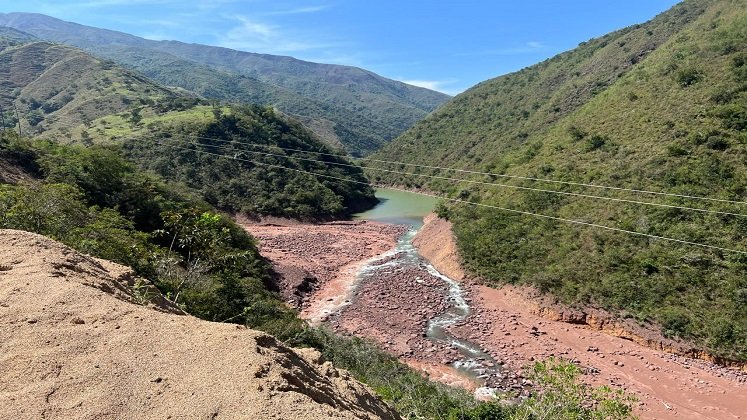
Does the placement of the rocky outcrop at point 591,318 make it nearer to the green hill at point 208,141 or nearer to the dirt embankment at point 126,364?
the dirt embankment at point 126,364

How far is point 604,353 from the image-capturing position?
18641 millimetres

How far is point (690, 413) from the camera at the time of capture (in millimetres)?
14672

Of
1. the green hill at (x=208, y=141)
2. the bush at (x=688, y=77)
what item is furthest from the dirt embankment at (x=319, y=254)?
the bush at (x=688, y=77)

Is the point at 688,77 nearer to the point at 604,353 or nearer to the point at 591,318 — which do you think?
the point at 591,318

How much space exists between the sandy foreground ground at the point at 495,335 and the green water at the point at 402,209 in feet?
65.1

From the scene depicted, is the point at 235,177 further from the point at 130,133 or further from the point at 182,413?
the point at 182,413

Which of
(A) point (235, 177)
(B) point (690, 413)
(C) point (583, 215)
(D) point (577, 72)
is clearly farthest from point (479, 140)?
(B) point (690, 413)

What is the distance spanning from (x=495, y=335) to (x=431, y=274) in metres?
9.84

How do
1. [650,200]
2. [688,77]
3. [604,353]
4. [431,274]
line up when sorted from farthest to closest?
[688,77] < [431,274] < [650,200] < [604,353]

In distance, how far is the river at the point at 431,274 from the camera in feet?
59.8

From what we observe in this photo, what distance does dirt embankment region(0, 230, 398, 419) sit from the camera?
4023 millimetres

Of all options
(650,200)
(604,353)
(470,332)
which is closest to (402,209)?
(650,200)

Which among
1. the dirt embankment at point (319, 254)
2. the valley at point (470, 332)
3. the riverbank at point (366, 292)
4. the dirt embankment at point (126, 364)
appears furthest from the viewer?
the dirt embankment at point (319, 254)

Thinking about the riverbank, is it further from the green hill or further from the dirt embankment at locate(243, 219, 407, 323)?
the green hill
